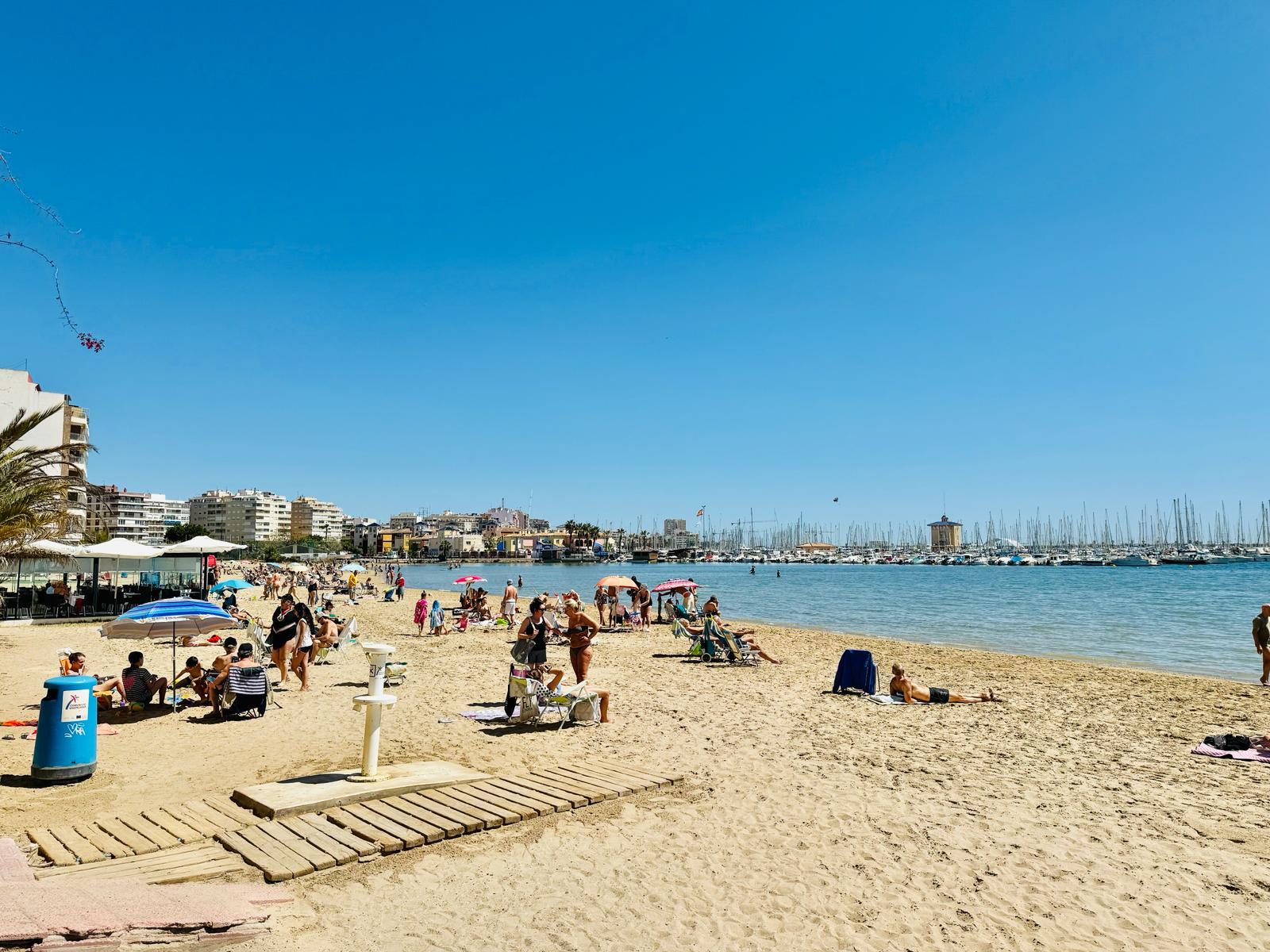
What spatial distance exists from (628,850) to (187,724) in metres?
6.57

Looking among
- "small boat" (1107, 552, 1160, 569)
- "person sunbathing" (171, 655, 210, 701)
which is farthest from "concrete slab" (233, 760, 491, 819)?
"small boat" (1107, 552, 1160, 569)

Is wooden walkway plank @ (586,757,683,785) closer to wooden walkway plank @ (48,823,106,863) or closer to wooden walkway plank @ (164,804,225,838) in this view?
wooden walkway plank @ (164,804,225,838)

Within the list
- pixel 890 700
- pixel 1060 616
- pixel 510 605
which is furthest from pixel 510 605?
→ pixel 1060 616

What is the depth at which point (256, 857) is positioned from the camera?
497 centimetres

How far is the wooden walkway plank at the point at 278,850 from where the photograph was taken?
4836 mm

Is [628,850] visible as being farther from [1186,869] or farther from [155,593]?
[155,593]

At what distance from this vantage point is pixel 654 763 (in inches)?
303

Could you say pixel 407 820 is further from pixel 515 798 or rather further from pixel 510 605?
pixel 510 605

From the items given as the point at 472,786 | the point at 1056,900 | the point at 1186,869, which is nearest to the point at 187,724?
the point at 472,786

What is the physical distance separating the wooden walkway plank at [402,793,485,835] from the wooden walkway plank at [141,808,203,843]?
1442 mm

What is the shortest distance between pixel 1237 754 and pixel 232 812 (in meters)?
9.58

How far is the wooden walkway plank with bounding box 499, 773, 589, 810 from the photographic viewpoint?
625 cm

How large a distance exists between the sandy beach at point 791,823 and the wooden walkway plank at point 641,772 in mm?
163

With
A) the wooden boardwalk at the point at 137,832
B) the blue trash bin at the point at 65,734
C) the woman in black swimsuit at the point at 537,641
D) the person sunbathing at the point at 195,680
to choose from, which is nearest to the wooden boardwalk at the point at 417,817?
the wooden boardwalk at the point at 137,832
